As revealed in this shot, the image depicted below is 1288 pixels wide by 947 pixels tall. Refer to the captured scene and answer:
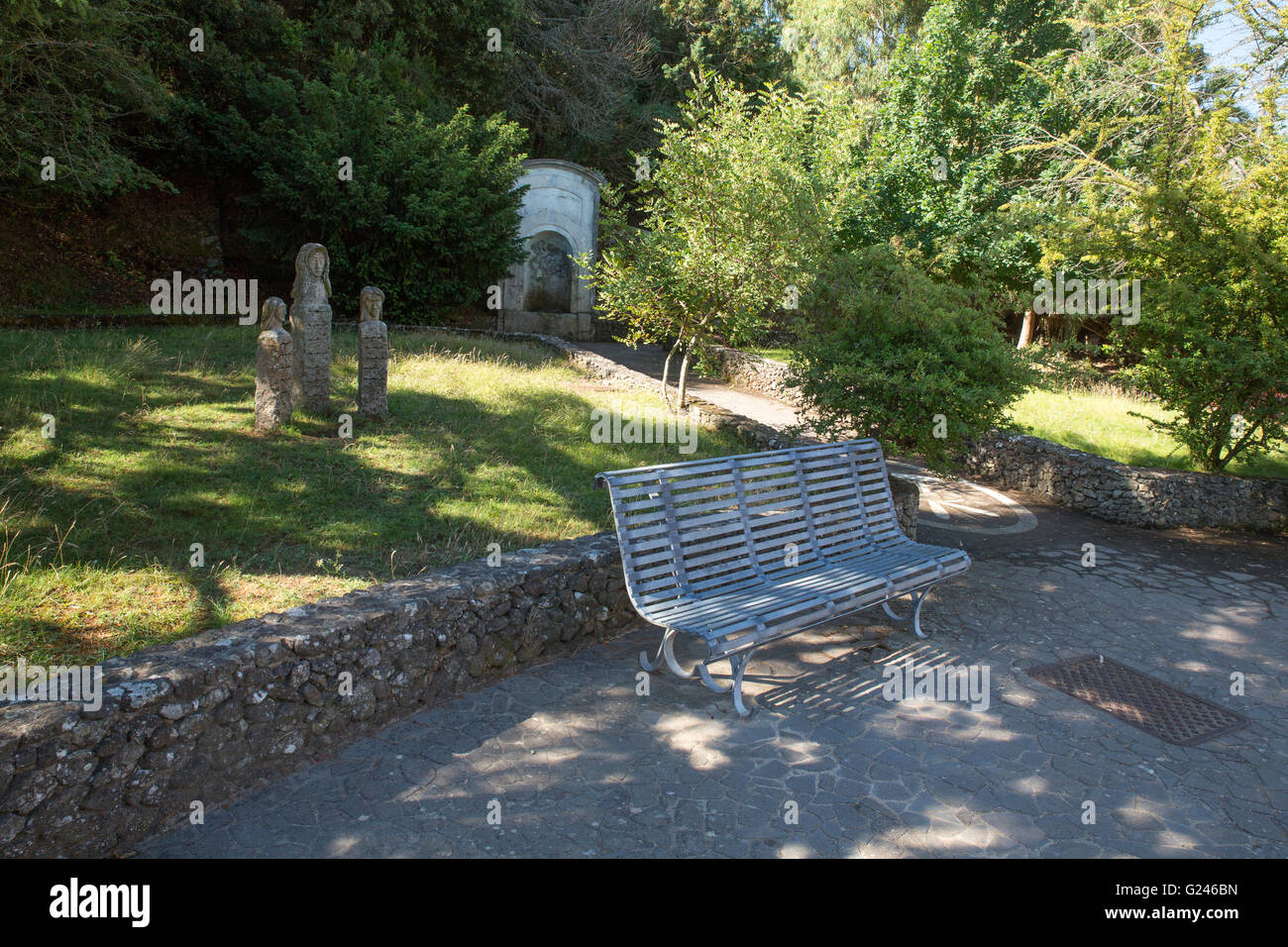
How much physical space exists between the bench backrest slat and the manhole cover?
158 cm

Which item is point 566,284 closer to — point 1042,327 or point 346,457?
point 1042,327

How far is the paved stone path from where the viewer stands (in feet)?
11.8

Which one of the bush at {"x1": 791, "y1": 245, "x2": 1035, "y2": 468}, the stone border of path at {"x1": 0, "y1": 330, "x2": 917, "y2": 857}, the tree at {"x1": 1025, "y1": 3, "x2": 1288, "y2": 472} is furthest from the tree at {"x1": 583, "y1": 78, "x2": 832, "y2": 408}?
the stone border of path at {"x1": 0, "y1": 330, "x2": 917, "y2": 857}

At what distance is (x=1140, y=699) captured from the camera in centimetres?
522

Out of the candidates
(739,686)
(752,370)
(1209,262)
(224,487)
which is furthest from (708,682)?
(752,370)

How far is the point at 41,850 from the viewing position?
3105 millimetres

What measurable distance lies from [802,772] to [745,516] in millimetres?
1891

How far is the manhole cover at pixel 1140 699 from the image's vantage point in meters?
4.88

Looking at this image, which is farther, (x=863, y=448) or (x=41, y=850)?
(x=863, y=448)

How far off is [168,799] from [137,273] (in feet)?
57.6

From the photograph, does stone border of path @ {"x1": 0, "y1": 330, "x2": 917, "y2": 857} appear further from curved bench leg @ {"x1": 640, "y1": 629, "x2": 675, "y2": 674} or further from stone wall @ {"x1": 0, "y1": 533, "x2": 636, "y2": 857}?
curved bench leg @ {"x1": 640, "y1": 629, "x2": 675, "y2": 674}

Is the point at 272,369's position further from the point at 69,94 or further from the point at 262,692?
the point at 69,94

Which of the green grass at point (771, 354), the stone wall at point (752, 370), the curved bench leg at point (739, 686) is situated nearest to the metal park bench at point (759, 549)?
the curved bench leg at point (739, 686)

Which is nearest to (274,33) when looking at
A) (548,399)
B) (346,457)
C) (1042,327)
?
(548,399)
